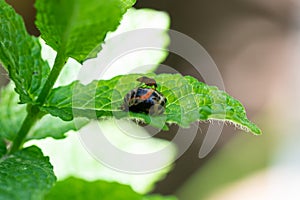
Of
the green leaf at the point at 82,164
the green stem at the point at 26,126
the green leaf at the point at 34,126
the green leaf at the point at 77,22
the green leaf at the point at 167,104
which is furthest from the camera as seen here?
the green leaf at the point at 82,164

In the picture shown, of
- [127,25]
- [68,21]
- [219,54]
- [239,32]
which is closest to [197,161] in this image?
[219,54]

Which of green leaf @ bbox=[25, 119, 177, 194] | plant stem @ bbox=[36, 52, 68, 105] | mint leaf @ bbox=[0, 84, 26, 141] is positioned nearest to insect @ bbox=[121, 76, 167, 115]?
plant stem @ bbox=[36, 52, 68, 105]

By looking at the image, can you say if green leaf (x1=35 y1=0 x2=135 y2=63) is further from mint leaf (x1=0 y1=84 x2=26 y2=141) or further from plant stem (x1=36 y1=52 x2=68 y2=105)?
mint leaf (x1=0 y1=84 x2=26 y2=141)

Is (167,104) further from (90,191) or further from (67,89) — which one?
(90,191)

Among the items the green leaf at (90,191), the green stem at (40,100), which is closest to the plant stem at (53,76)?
the green stem at (40,100)

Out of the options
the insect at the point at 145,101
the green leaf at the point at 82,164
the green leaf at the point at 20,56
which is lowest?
the green leaf at the point at 82,164

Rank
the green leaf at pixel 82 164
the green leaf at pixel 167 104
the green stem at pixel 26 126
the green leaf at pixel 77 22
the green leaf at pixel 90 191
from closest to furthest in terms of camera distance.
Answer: the green leaf at pixel 90 191 < the green leaf at pixel 77 22 < the green leaf at pixel 167 104 < the green stem at pixel 26 126 < the green leaf at pixel 82 164

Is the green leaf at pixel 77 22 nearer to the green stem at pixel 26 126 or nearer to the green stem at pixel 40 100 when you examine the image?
the green stem at pixel 40 100

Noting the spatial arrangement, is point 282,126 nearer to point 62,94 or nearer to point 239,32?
point 239,32

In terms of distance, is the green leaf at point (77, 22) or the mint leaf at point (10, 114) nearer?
the green leaf at point (77, 22)
